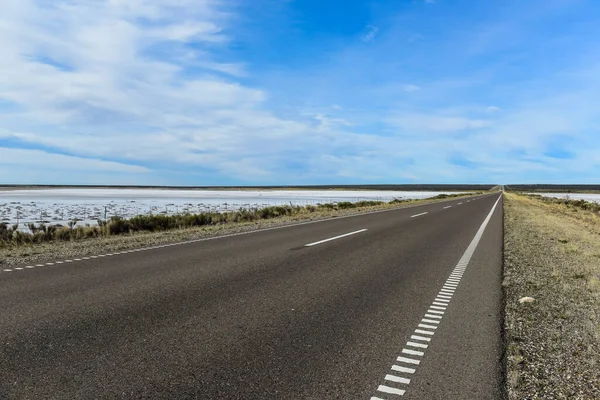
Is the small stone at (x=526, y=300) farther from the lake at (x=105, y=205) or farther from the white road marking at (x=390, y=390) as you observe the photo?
the lake at (x=105, y=205)

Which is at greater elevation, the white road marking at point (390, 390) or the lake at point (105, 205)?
the white road marking at point (390, 390)

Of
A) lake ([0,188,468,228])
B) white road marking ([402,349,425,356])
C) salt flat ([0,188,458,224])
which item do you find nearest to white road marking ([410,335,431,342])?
white road marking ([402,349,425,356])

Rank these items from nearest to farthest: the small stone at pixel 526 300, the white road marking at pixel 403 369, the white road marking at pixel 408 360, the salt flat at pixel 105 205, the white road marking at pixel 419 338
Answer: the white road marking at pixel 403 369, the white road marking at pixel 408 360, the white road marking at pixel 419 338, the small stone at pixel 526 300, the salt flat at pixel 105 205

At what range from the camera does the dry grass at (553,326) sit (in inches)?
137

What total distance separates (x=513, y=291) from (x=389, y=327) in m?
3.11

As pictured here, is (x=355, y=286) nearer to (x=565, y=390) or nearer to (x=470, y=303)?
(x=470, y=303)

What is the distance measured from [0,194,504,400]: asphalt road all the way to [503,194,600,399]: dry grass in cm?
22

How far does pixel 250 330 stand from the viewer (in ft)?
14.9

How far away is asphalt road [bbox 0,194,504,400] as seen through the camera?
334 cm

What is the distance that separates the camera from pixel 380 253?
9.91m

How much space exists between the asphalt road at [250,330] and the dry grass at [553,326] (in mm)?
225

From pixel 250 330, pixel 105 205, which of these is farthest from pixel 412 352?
pixel 105 205

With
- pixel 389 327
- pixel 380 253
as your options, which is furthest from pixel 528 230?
pixel 389 327

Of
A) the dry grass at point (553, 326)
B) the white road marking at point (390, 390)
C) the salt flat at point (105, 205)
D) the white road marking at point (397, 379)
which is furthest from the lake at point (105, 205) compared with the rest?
the white road marking at point (390, 390)
